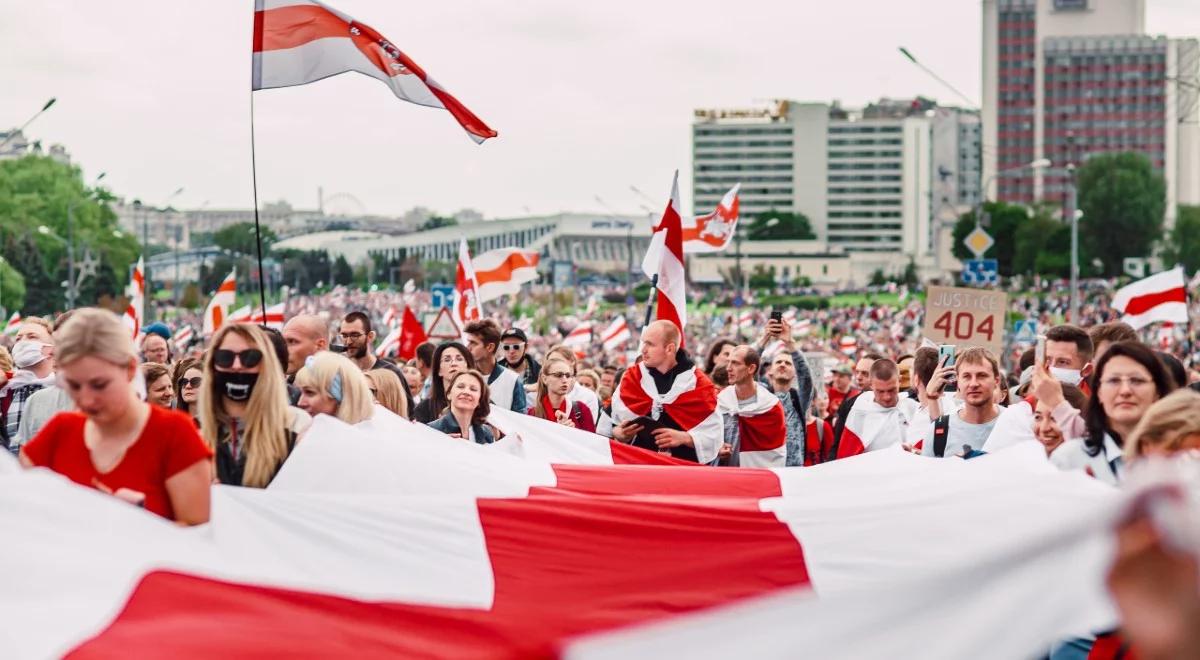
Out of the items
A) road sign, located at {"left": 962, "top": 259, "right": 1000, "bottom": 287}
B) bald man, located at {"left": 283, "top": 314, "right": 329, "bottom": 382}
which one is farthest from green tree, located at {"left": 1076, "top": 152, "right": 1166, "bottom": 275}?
bald man, located at {"left": 283, "top": 314, "right": 329, "bottom": 382}

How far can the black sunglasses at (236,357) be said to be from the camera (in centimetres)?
634

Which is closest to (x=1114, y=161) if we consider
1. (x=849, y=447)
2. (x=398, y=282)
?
(x=398, y=282)

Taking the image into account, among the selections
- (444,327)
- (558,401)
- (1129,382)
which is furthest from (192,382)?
(444,327)

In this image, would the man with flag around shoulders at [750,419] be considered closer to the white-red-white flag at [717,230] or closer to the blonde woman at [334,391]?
the blonde woman at [334,391]

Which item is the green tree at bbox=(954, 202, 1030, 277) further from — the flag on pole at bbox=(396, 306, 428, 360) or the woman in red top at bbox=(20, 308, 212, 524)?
the woman in red top at bbox=(20, 308, 212, 524)

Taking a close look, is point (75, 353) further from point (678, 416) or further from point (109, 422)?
point (678, 416)

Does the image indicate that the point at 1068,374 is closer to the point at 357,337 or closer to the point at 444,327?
the point at 357,337

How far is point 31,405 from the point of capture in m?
8.76

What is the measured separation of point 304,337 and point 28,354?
61.8 inches

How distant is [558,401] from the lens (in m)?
12.2

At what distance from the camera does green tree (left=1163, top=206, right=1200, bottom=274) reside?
407 feet

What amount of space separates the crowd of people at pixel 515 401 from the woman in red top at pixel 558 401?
0.05ft

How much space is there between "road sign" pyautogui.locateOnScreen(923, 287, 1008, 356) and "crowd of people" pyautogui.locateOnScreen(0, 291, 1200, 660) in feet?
6.09

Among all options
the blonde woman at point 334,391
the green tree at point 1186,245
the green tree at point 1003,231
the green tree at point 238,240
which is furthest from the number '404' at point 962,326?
the green tree at point 238,240
